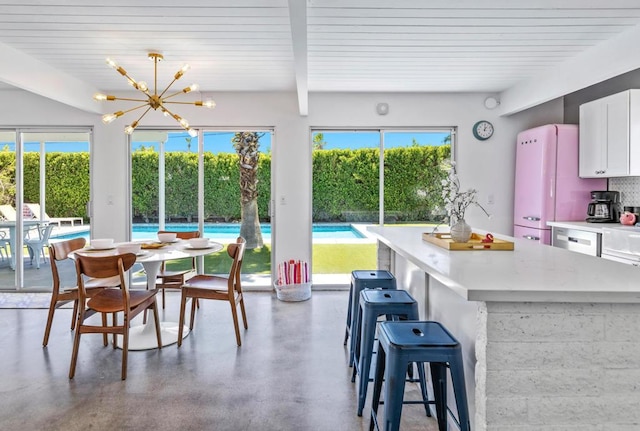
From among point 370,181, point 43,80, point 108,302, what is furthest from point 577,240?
point 43,80

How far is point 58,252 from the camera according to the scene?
3186 millimetres

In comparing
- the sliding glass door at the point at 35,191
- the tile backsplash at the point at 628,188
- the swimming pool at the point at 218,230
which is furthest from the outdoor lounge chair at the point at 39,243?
the tile backsplash at the point at 628,188

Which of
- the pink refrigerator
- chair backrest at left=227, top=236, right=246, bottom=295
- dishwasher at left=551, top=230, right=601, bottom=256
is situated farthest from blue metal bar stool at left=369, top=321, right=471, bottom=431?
the pink refrigerator

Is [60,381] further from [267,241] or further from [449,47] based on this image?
[449,47]

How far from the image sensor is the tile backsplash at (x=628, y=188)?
3953 millimetres

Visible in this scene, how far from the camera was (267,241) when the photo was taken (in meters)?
5.11

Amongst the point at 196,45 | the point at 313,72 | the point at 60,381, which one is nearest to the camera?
the point at 60,381

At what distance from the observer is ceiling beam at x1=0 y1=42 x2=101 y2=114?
11.4 ft

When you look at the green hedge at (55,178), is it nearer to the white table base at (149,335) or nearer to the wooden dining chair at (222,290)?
the white table base at (149,335)

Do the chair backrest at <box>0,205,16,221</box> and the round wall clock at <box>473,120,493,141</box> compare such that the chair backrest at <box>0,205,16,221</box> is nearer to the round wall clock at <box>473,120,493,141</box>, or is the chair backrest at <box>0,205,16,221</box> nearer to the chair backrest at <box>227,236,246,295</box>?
the chair backrest at <box>227,236,246,295</box>

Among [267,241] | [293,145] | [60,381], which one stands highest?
[293,145]

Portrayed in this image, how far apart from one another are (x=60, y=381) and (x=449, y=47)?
3.88 m

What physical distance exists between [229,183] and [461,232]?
3.39m

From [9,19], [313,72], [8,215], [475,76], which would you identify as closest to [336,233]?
[313,72]
